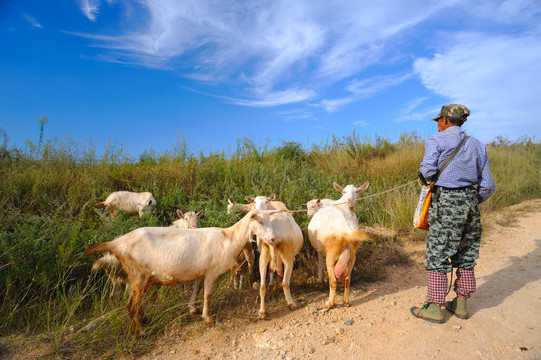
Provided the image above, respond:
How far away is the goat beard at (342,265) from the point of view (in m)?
4.17

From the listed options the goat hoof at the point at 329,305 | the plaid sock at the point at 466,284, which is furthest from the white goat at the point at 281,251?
the plaid sock at the point at 466,284

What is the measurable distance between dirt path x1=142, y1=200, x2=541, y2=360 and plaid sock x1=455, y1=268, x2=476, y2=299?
0.34 metres

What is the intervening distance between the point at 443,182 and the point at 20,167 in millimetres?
9186

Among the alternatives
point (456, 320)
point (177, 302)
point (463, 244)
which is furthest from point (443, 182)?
point (177, 302)

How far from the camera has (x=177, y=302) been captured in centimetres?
415

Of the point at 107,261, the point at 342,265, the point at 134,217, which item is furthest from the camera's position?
the point at 134,217

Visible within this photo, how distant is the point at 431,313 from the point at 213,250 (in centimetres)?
289

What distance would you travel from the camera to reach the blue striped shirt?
3.94m

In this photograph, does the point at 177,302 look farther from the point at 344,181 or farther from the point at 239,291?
the point at 344,181

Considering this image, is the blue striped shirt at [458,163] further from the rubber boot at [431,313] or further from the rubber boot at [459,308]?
the rubber boot at [431,313]

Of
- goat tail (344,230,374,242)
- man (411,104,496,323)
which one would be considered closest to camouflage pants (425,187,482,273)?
man (411,104,496,323)

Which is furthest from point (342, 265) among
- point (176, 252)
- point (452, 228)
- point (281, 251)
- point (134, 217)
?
point (134, 217)

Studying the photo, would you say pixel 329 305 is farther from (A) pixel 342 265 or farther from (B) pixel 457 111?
(B) pixel 457 111

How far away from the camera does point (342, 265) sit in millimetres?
4168
